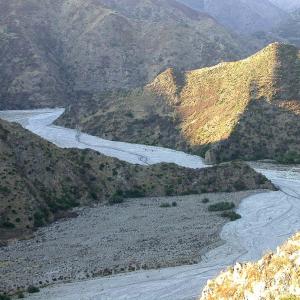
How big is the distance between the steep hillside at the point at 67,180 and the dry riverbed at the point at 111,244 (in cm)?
272

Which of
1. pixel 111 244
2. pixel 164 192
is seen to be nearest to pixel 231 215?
pixel 164 192

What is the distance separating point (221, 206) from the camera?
202 feet

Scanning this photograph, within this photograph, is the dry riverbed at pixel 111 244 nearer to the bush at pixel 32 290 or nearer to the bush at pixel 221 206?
the bush at pixel 221 206

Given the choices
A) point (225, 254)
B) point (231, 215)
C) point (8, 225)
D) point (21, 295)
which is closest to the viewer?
point (21, 295)

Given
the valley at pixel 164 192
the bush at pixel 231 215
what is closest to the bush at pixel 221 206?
the valley at pixel 164 192

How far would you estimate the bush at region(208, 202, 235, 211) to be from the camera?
60.5 metres

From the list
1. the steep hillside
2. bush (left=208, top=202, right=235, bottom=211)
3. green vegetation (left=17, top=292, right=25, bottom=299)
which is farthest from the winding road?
the steep hillside

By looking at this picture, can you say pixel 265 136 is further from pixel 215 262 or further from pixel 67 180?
pixel 215 262

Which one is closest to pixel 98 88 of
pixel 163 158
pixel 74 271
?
pixel 163 158

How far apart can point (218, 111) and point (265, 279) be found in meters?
93.3

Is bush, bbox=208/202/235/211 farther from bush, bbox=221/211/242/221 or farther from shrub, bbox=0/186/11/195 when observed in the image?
shrub, bbox=0/186/11/195

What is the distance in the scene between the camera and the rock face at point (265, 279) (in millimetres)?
17656

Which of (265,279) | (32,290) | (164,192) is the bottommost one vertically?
(32,290)

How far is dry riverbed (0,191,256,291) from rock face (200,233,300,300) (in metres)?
21.3
